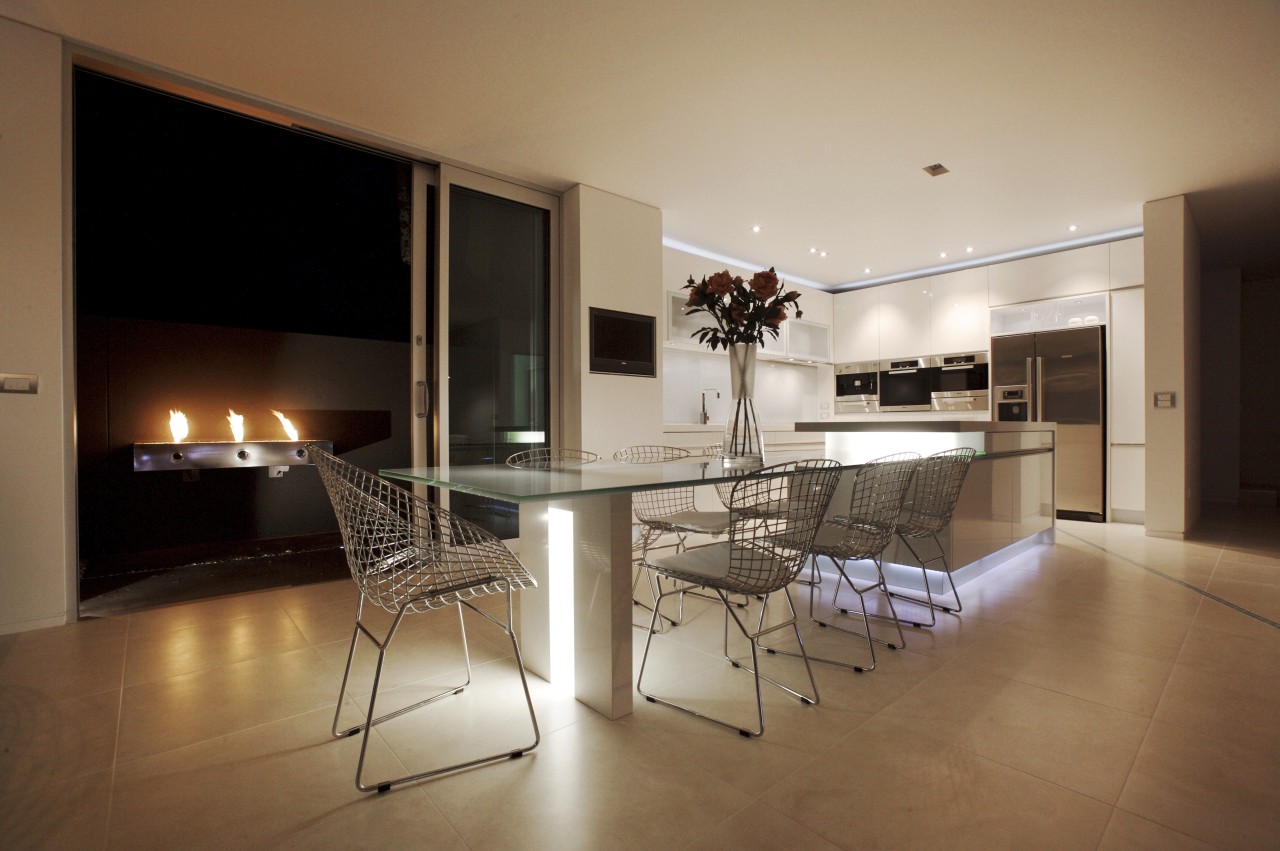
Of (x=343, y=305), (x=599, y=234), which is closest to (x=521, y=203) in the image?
(x=599, y=234)

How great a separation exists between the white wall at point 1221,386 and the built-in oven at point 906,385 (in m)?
3.26

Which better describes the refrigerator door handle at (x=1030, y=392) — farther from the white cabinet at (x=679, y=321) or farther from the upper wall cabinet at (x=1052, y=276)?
the white cabinet at (x=679, y=321)

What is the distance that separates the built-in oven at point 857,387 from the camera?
6.90m

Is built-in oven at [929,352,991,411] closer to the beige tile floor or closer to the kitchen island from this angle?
the kitchen island

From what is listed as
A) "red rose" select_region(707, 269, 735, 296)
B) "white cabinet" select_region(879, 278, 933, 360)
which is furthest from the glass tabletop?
"white cabinet" select_region(879, 278, 933, 360)

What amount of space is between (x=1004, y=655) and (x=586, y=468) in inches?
70.3

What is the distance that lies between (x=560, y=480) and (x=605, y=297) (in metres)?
2.84

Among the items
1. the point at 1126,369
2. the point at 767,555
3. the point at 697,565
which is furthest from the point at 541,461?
the point at 1126,369

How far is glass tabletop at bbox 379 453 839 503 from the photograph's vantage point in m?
1.45

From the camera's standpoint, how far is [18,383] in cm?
258

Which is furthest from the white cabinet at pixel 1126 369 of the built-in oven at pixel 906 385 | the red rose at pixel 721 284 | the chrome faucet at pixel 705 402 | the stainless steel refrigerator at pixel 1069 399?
the red rose at pixel 721 284

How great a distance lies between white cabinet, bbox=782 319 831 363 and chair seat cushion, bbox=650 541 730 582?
491 centimetres

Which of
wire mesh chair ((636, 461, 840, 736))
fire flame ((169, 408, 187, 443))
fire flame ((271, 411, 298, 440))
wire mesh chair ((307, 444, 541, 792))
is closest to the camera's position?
wire mesh chair ((307, 444, 541, 792))

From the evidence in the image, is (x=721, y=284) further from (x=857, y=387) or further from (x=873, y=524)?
(x=857, y=387)
